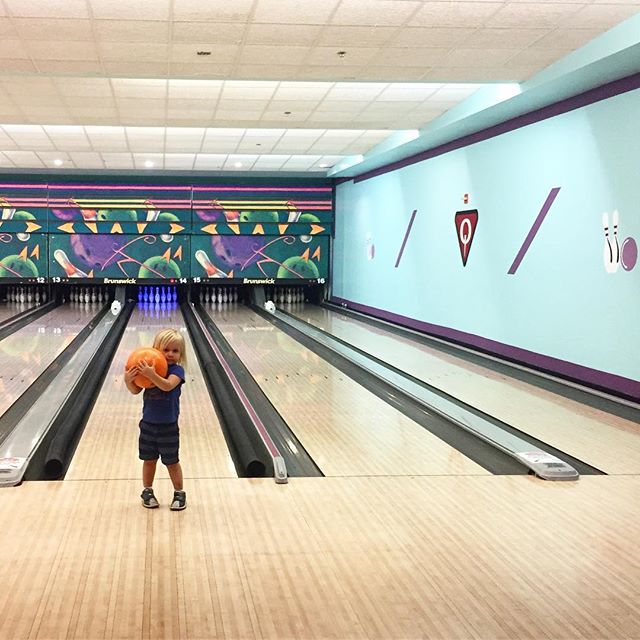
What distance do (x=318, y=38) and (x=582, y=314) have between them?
3120 mm

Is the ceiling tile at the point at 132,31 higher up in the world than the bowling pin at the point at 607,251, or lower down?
higher up

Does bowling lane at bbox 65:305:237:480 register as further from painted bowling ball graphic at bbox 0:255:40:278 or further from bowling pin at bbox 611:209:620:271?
painted bowling ball graphic at bbox 0:255:40:278

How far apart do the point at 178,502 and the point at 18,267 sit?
11563 mm

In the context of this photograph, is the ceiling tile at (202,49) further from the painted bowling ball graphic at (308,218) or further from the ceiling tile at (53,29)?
the painted bowling ball graphic at (308,218)

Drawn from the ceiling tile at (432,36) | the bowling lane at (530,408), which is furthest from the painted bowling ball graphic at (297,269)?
the ceiling tile at (432,36)

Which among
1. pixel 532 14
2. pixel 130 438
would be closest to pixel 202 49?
pixel 532 14

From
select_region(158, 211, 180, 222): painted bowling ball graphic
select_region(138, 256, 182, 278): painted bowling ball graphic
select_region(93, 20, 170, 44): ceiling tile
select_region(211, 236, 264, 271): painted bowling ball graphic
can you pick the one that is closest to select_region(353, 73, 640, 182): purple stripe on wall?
select_region(93, 20, 170, 44): ceiling tile

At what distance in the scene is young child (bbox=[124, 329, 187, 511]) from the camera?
3.42 meters

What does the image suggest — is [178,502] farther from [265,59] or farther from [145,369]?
[265,59]

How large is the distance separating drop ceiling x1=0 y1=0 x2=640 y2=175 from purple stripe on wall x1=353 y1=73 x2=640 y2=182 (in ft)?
1.80

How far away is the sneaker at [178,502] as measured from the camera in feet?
11.4

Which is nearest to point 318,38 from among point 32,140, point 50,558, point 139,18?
point 139,18

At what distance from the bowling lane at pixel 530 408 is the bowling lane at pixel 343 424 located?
2.19 feet

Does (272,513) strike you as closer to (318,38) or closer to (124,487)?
(124,487)
